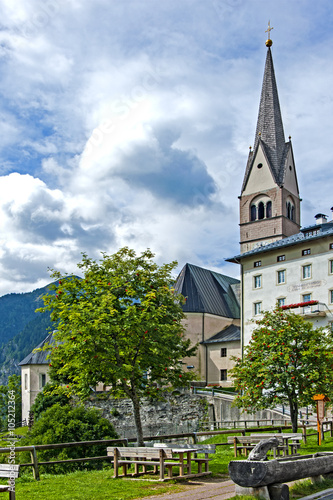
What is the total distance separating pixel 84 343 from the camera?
16.2m

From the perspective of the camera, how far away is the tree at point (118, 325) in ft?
54.0

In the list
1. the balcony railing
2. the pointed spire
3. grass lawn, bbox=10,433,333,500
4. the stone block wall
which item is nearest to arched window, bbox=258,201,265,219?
the pointed spire

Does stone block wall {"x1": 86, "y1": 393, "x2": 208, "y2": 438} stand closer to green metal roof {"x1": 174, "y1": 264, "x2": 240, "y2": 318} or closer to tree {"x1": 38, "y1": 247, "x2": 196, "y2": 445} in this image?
green metal roof {"x1": 174, "y1": 264, "x2": 240, "y2": 318}

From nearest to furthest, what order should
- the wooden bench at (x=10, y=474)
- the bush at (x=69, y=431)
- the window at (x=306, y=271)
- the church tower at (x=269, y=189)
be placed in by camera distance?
the wooden bench at (x=10, y=474) → the bush at (x=69, y=431) → the window at (x=306, y=271) → the church tower at (x=269, y=189)

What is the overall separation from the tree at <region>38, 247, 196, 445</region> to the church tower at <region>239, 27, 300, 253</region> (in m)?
58.2

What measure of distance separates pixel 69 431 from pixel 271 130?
229ft

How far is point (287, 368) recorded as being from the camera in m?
24.8

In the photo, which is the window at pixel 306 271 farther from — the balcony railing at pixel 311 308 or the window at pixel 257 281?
the window at pixel 257 281

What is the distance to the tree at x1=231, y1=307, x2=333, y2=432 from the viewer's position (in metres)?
24.7

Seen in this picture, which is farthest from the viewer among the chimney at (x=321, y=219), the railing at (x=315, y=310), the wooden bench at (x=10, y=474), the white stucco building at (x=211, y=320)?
the white stucco building at (x=211, y=320)

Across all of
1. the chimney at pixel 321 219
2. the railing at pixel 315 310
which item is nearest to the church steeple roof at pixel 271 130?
the chimney at pixel 321 219

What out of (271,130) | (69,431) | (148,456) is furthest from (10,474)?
(271,130)

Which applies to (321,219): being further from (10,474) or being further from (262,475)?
(10,474)

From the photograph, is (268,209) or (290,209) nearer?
(268,209)
